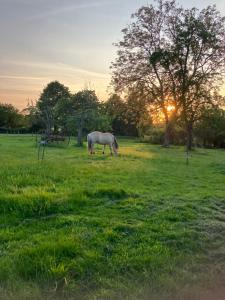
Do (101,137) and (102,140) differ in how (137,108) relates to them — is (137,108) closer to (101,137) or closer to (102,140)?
(101,137)

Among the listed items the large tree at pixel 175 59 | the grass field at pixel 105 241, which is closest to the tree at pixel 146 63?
the large tree at pixel 175 59

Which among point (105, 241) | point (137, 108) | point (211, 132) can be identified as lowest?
point (105, 241)

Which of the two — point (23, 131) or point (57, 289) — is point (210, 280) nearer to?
point (57, 289)

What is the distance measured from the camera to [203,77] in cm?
4453

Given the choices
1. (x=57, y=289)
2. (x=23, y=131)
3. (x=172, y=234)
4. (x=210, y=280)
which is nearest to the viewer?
(x=57, y=289)

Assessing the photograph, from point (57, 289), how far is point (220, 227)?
13.4 ft

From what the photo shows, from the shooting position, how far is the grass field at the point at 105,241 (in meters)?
5.02

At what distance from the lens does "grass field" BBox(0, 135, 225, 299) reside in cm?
502

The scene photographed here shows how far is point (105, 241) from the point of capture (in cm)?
647

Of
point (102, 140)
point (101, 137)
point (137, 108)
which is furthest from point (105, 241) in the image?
point (137, 108)

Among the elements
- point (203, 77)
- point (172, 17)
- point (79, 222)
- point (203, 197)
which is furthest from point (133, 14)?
point (79, 222)

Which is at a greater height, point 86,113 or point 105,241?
point 86,113

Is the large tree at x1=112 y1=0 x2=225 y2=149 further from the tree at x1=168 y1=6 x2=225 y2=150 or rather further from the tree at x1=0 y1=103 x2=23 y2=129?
the tree at x1=0 y1=103 x2=23 y2=129

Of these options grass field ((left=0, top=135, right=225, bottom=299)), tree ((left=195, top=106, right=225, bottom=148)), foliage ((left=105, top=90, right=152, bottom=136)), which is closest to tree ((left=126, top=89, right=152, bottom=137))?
foliage ((left=105, top=90, right=152, bottom=136))
